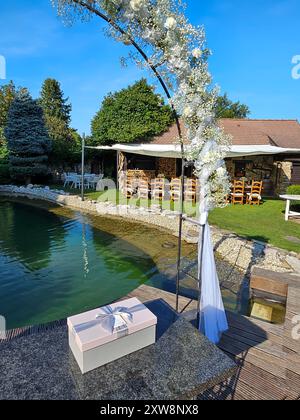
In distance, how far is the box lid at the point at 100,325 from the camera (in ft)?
5.59

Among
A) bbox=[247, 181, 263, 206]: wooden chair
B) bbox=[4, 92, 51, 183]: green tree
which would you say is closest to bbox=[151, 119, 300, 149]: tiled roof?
bbox=[247, 181, 263, 206]: wooden chair

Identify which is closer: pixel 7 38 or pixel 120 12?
pixel 120 12

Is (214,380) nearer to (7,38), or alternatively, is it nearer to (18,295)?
(18,295)

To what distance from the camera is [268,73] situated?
6855mm

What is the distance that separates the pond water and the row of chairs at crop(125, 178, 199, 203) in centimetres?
342

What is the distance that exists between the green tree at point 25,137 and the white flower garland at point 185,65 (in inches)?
648

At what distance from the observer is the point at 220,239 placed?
24.3ft

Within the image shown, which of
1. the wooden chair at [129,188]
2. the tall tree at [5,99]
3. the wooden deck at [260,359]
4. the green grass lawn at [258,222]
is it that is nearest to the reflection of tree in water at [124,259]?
the wooden deck at [260,359]

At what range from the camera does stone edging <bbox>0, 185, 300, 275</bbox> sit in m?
5.99

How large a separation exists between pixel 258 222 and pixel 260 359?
6.99 m

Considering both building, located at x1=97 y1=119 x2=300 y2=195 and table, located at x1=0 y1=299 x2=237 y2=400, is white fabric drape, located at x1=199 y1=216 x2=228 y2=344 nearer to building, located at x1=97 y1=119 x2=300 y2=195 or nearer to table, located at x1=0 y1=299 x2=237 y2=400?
table, located at x1=0 y1=299 x2=237 y2=400
